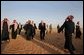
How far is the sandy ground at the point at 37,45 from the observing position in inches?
441

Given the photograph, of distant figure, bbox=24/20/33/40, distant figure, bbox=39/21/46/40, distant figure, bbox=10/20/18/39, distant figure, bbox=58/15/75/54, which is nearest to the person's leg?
distant figure, bbox=58/15/75/54

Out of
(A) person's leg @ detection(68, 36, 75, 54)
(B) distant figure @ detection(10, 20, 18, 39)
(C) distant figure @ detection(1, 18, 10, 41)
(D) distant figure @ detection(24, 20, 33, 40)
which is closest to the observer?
(A) person's leg @ detection(68, 36, 75, 54)

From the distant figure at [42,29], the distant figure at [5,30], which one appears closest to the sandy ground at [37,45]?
the distant figure at [42,29]

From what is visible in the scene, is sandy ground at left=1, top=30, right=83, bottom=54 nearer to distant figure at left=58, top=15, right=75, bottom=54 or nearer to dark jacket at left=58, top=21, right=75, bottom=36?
distant figure at left=58, top=15, right=75, bottom=54

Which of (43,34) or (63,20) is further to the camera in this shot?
(43,34)

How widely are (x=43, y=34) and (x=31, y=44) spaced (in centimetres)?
83

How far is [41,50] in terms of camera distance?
11352mm

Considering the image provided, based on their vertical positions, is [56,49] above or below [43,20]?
below

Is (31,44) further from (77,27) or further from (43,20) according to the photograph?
(77,27)

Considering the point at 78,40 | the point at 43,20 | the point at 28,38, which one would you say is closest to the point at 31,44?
the point at 28,38

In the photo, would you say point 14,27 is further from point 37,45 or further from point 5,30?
point 37,45

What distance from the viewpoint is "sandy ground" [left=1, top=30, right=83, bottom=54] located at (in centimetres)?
1120

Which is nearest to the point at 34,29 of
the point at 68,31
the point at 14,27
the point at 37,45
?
the point at 37,45

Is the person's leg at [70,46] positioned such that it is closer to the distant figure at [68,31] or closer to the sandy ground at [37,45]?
the distant figure at [68,31]
